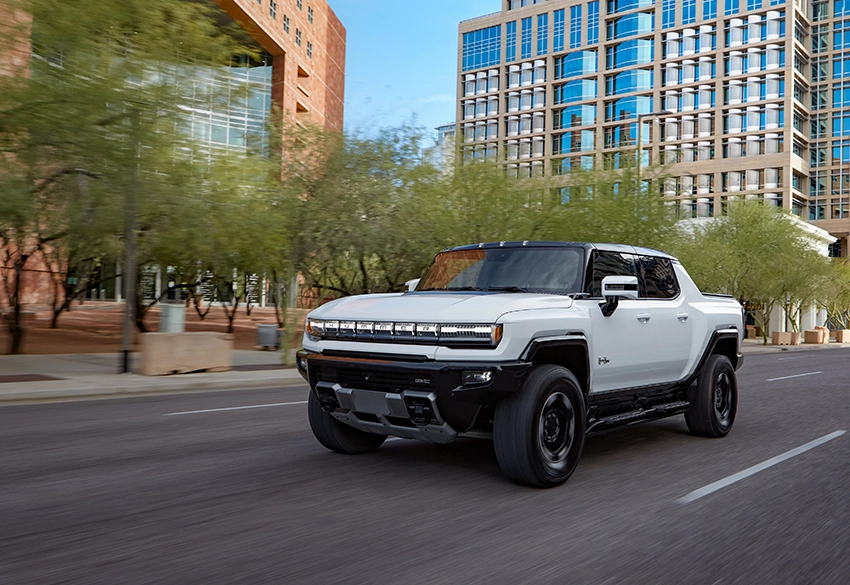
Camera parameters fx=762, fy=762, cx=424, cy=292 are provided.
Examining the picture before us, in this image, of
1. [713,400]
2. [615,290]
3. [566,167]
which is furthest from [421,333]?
[566,167]

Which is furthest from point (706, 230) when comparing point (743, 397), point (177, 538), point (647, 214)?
point (177, 538)

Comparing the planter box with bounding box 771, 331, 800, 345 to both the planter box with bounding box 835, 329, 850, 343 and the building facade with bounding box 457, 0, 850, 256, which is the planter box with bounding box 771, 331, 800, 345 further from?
the building facade with bounding box 457, 0, 850, 256

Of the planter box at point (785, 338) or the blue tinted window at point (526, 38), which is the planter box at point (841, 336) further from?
the blue tinted window at point (526, 38)

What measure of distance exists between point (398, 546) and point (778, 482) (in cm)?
344

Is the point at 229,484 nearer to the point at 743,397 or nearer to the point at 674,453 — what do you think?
the point at 674,453

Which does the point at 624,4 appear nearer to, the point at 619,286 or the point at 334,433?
the point at 619,286

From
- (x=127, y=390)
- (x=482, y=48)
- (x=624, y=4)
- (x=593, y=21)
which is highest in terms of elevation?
(x=624, y=4)

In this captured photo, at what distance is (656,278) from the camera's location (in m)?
7.44

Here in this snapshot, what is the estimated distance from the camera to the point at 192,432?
325 inches

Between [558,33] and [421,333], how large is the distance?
8992cm

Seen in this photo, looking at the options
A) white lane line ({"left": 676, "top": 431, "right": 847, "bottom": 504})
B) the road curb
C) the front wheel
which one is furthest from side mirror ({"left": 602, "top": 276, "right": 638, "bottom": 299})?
the road curb

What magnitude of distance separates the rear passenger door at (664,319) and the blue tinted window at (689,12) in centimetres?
8050

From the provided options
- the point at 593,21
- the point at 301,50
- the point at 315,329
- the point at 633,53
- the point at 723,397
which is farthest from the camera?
the point at 593,21

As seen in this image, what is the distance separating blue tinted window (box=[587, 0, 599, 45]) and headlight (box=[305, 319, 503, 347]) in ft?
283
